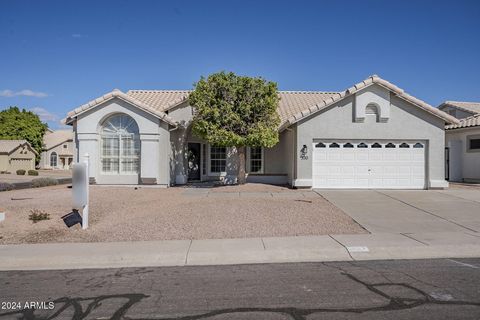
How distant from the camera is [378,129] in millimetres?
18016

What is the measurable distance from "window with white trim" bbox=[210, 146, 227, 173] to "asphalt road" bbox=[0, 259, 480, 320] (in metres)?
14.8

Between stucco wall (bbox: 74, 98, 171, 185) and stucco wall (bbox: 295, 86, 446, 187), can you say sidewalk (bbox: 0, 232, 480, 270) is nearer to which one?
stucco wall (bbox: 295, 86, 446, 187)

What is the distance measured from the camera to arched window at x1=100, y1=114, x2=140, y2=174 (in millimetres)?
18844

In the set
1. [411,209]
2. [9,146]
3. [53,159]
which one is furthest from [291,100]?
[53,159]

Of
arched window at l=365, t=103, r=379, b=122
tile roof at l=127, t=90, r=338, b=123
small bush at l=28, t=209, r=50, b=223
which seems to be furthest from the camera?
tile roof at l=127, t=90, r=338, b=123

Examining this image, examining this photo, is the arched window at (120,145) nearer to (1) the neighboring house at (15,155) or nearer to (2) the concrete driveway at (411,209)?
(2) the concrete driveway at (411,209)

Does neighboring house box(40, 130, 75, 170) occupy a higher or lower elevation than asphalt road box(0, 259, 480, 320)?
higher

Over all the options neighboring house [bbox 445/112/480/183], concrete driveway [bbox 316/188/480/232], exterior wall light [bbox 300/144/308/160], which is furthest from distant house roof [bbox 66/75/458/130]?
neighboring house [bbox 445/112/480/183]

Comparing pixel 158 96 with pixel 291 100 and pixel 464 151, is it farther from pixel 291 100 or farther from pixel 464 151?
pixel 464 151

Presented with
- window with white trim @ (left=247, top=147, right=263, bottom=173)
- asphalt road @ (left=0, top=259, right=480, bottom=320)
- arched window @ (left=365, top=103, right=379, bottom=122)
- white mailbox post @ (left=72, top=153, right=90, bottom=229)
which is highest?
arched window @ (left=365, top=103, right=379, bottom=122)

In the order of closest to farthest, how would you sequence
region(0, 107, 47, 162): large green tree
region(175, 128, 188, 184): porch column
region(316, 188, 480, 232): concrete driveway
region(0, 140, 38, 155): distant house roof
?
region(316, 188, 480, 232): concrete driveway → region(175, 128, 188, 184): porch column → region(0, 140, 38, 155): distant house roof → region(0, 107, 47, 162): large green tree

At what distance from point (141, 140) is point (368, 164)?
10.7 m

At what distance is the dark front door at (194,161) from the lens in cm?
2181

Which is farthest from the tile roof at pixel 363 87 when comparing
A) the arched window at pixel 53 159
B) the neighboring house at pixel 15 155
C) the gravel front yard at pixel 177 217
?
the arched window at pixel 53 159
